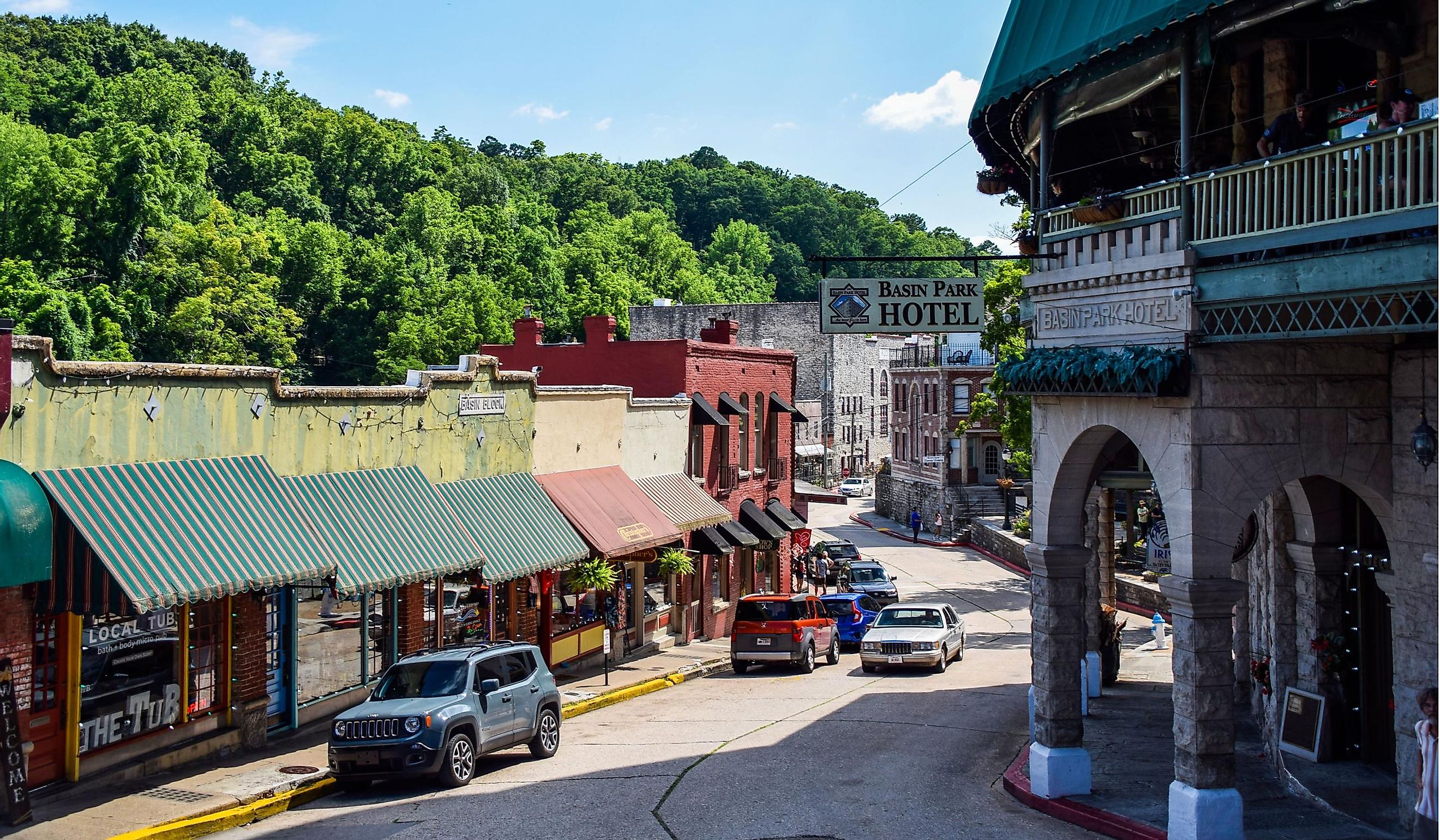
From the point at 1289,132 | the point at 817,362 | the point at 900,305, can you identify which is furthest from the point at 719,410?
the point at 817,362

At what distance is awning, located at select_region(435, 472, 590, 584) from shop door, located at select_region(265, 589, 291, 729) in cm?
348

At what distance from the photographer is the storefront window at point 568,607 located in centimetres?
2738

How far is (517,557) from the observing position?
2330cm

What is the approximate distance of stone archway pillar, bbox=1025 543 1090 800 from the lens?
15.8m

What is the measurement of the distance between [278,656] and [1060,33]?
14.4m

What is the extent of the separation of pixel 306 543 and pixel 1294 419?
13093mm

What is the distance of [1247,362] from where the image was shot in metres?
13.4

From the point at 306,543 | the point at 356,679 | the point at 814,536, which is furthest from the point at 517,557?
the point at 814,536

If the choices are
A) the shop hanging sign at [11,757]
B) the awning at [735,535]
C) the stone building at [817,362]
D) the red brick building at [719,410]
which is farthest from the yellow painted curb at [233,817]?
the stone building at [817,362]

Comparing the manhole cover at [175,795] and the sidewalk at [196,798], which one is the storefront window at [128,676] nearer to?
the sidewalk at [196,798]

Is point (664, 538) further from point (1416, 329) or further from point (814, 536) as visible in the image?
point (814, 536)

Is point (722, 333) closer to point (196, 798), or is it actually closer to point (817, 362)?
point (196, 798)

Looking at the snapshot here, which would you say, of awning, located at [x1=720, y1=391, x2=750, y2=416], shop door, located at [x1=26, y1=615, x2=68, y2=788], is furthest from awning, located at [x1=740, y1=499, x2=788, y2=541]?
shop door, located at [x1=26, y1=615, x2=68, y2=788]

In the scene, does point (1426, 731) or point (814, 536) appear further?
point (814, 536)
